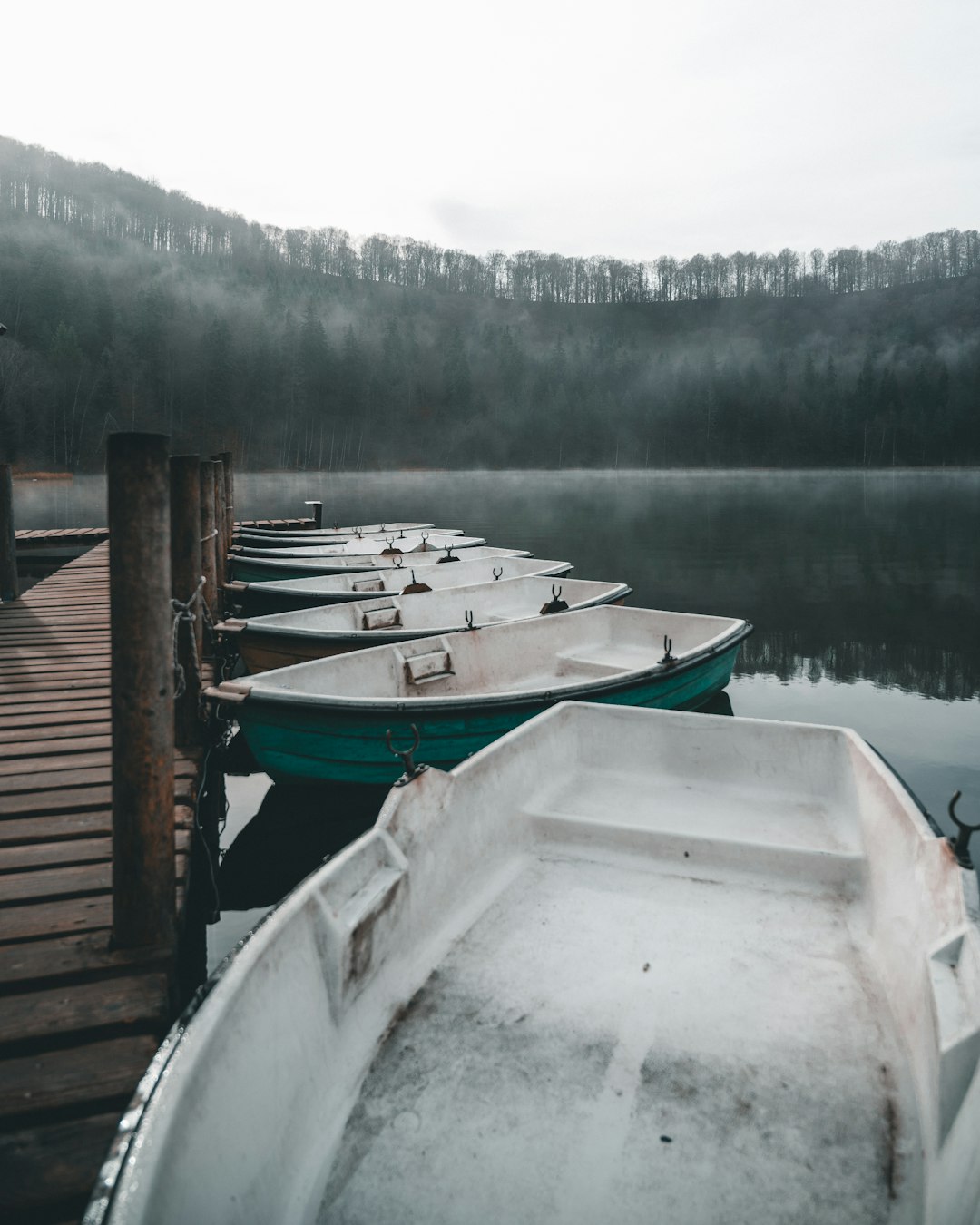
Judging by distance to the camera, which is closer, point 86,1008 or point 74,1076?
point 74,1076

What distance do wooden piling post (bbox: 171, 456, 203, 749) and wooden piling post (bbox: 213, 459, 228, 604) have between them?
413 cm

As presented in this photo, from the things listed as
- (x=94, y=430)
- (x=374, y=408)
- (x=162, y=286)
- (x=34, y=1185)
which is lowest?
(x=34, y=1185)

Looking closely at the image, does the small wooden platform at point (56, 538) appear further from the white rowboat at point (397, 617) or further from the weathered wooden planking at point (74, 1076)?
the weathered wooden planking at point (74, 1076)

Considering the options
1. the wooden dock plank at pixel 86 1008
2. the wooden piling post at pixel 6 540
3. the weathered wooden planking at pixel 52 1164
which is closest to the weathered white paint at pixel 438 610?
the wooden piling post at pixel 6 540

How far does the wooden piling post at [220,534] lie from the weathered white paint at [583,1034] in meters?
7.82

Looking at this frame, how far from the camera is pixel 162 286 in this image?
101625 millimetres

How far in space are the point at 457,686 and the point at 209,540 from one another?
154 inches

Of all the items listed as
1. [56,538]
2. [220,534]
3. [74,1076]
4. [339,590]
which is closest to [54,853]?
[74,1076]

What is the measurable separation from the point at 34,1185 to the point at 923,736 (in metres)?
9.78

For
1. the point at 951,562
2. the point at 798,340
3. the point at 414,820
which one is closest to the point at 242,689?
the point at 414,820

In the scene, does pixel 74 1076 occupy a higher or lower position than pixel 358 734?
lower

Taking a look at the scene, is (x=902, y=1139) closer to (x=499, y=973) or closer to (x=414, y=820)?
(x=499, y=973)

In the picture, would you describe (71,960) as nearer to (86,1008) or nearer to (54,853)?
(86,1008)

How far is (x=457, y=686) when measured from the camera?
7.10 metres
